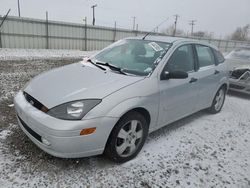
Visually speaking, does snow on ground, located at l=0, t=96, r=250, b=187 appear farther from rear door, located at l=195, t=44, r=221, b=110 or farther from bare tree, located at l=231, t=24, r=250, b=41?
bare tree, located at l=231, t=24, r=250, b=41

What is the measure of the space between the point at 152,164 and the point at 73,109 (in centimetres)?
127

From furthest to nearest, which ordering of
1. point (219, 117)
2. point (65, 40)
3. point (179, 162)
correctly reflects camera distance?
point (65, 40), point (219, 117), point (179, 162)

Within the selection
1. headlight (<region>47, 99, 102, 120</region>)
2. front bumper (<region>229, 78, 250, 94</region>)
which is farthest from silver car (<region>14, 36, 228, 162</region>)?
front bumper (<region>229, 78, 250, 94</region>)

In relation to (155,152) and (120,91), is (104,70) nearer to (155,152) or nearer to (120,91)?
(120,91)

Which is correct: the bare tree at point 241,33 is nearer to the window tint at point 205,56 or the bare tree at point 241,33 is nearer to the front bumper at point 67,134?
the window tint at point 205,56

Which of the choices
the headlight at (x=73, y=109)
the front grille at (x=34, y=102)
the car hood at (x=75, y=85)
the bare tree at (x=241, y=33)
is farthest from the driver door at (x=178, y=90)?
the bare tree at (x=241, y=33)

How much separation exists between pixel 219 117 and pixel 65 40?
15.2m

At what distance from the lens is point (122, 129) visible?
7.95 ft

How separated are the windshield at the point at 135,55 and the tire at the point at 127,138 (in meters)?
0.65

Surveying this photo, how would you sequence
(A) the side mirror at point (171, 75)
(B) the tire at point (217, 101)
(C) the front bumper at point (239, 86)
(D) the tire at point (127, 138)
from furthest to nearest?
(C) the front bumper at point (239, 86) → (B) the tire at point (217, 101) → (A) the side mirror at point (171, 75) → (D) the tire at point (127, 138)

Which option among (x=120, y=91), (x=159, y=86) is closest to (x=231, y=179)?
(x=159, y=86)

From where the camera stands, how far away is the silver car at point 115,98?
2109 millimetres

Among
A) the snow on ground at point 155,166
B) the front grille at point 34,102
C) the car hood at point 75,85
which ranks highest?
the car hood at point 75,85

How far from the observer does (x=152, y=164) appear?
2627mm
